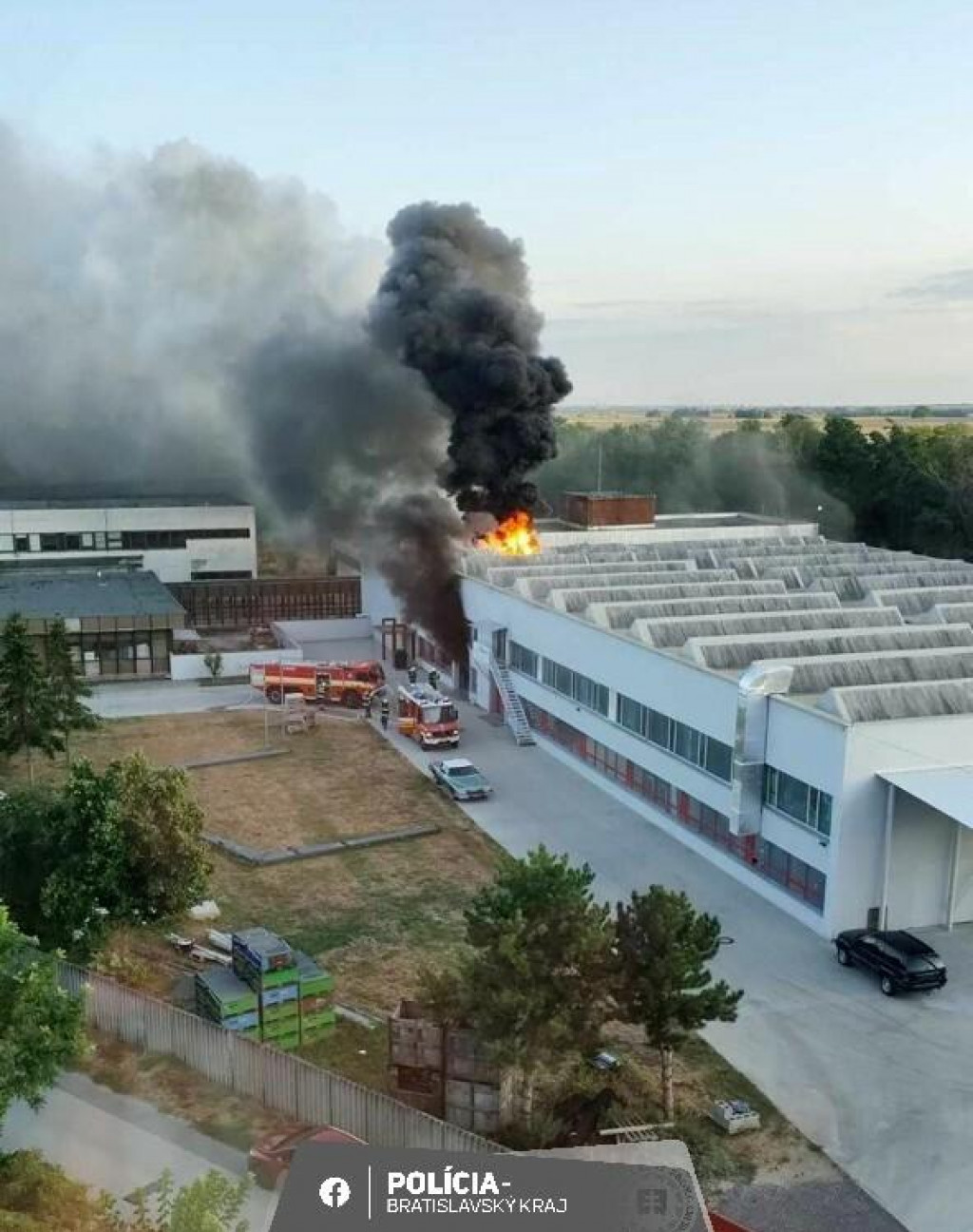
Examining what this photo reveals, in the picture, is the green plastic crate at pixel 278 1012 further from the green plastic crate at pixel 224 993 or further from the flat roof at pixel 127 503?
the flat roof at pixel 127 503

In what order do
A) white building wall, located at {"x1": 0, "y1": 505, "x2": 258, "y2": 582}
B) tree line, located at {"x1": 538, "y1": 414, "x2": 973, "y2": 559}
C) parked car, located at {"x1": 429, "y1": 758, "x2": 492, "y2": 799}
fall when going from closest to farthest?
parked car, located at {"x1": 429, "y1": 758, "x2": 492, "y2": 799}, white building wall, located at {"x1": 0, "y1": 505, "x2": 258, "y2": 582}, tree line, located at {"x1": 538, "y1": 414, "x2": 973, "y2": 559}

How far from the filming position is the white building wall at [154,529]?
49875 millimetres

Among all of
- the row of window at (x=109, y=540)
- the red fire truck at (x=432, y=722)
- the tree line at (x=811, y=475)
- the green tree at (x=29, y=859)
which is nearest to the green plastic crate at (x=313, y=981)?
the green tree at (x=29, y=859)

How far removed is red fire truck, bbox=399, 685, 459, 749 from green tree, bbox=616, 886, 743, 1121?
18.2 metres

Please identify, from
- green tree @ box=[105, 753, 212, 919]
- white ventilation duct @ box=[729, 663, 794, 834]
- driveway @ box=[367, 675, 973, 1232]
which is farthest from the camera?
white ventilation duct @ box=[729, 663, 794, 834]

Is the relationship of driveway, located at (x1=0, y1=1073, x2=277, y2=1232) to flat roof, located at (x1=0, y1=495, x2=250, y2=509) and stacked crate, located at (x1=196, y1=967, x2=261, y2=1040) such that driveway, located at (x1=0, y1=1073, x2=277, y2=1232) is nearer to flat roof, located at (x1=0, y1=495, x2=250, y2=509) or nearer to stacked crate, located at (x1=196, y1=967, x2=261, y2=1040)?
stacked crate, located at (x1=196, y1=967, x2=261, y2=1040)

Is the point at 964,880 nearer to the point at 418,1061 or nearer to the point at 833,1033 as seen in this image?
the point at 833,1033

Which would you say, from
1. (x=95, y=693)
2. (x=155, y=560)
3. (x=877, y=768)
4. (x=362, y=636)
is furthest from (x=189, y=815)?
(x=155, y=560)

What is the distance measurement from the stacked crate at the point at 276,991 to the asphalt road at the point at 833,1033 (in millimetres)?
6261

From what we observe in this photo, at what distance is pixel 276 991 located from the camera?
51.9 feet

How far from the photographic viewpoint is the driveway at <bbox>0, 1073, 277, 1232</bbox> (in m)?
12.6

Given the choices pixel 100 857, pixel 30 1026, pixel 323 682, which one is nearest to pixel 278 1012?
pixel 100 857

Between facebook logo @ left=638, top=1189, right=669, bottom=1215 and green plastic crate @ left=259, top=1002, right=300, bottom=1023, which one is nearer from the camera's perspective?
facebook logo @ left=638, top=1189, right=669, bottom=1215

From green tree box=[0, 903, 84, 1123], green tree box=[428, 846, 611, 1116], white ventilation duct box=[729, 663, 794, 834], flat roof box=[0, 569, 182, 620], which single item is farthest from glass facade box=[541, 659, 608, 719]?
green tree box=[0, 903, 84, 1123]
